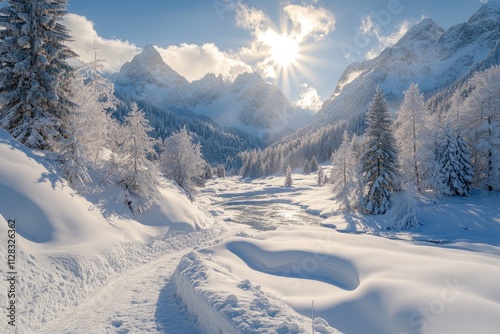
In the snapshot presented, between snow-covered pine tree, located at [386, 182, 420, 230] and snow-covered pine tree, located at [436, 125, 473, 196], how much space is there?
269 inches

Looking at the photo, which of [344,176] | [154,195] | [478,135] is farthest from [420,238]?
[154,195]

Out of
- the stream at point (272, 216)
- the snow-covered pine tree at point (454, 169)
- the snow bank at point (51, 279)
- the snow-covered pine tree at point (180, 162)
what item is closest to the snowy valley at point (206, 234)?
the snow bank at point (51, 279)

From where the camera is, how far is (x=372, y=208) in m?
32.4

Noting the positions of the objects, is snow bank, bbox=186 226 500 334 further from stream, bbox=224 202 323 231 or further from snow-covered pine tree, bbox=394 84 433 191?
snow-covered pine tree, bbox=394 84 433 191

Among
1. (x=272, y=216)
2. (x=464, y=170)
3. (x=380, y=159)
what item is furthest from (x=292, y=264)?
(x=464, y=170)

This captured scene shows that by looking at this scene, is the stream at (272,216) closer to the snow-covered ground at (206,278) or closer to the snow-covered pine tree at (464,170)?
the snow-covered ground at (206,278)

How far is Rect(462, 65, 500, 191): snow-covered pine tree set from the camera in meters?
31.1

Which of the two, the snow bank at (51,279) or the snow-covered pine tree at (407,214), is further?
the snow-covered pine tree at (407,214)

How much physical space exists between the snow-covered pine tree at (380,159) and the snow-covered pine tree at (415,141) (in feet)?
7.78

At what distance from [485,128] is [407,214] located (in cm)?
1572

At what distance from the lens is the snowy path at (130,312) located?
900 centimetres

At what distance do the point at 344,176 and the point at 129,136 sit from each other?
27.9 metres

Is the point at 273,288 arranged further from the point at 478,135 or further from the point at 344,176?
the point at 478,135

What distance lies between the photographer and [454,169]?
30766mm
